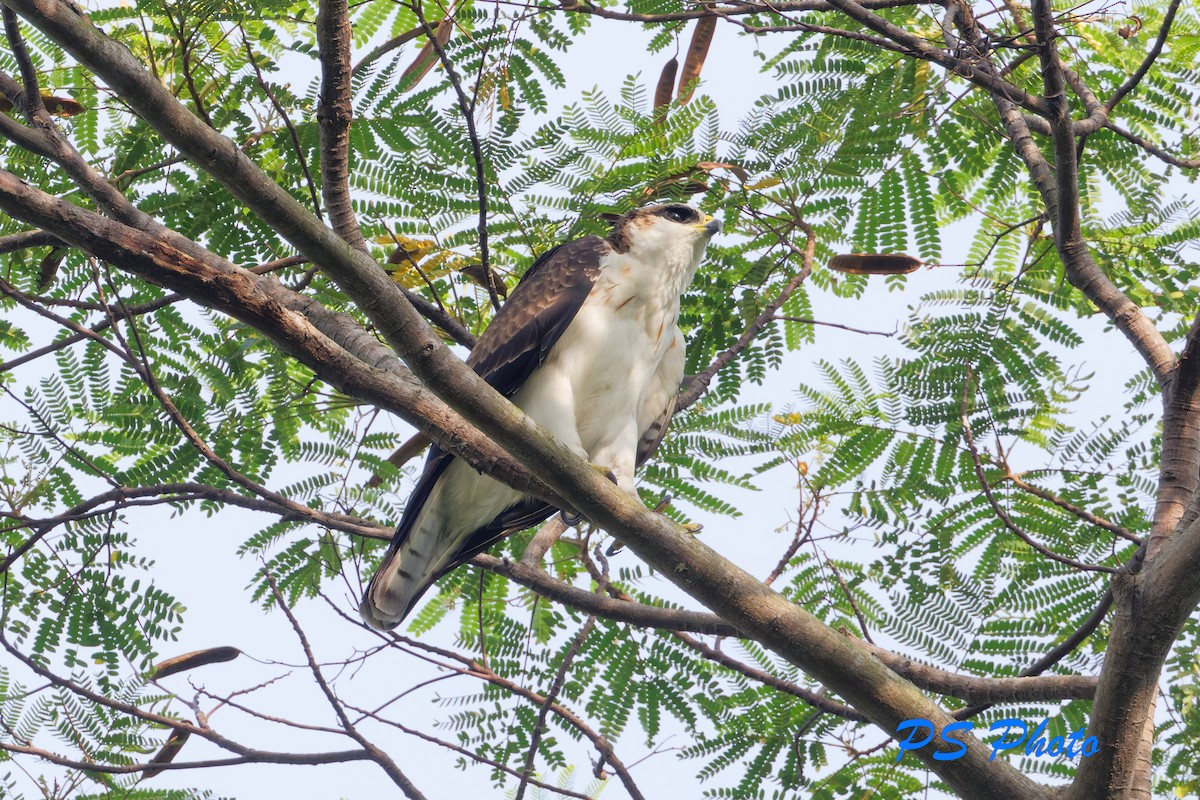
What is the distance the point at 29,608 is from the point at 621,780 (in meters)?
2.47

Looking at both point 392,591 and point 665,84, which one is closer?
point 392,591

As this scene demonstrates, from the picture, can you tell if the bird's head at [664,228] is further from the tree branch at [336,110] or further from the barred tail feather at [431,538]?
the tree branch at [336,110]

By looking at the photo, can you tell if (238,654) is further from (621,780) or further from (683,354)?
(683,354)

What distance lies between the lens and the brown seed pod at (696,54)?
446 centimetres

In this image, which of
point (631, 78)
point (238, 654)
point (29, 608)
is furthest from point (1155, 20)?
point (29, 608)

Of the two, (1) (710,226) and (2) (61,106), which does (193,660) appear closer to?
(2) (61,106)

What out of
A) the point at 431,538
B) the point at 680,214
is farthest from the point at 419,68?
the point at 431,538

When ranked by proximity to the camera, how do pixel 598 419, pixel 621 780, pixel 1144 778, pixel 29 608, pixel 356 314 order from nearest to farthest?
pixel 1144 778 → pixel 621 780 → pixel 29 608 → pixel 598 419 → pixel 356 314

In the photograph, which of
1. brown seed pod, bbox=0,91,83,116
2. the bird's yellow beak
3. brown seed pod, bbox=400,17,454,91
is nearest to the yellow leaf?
the bird's yellow beak

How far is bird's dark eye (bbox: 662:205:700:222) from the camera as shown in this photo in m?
4.90

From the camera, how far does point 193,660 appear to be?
13.4ft

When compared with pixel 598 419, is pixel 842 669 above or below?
below

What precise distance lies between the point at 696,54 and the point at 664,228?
76cm

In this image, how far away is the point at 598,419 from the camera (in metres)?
4.69
